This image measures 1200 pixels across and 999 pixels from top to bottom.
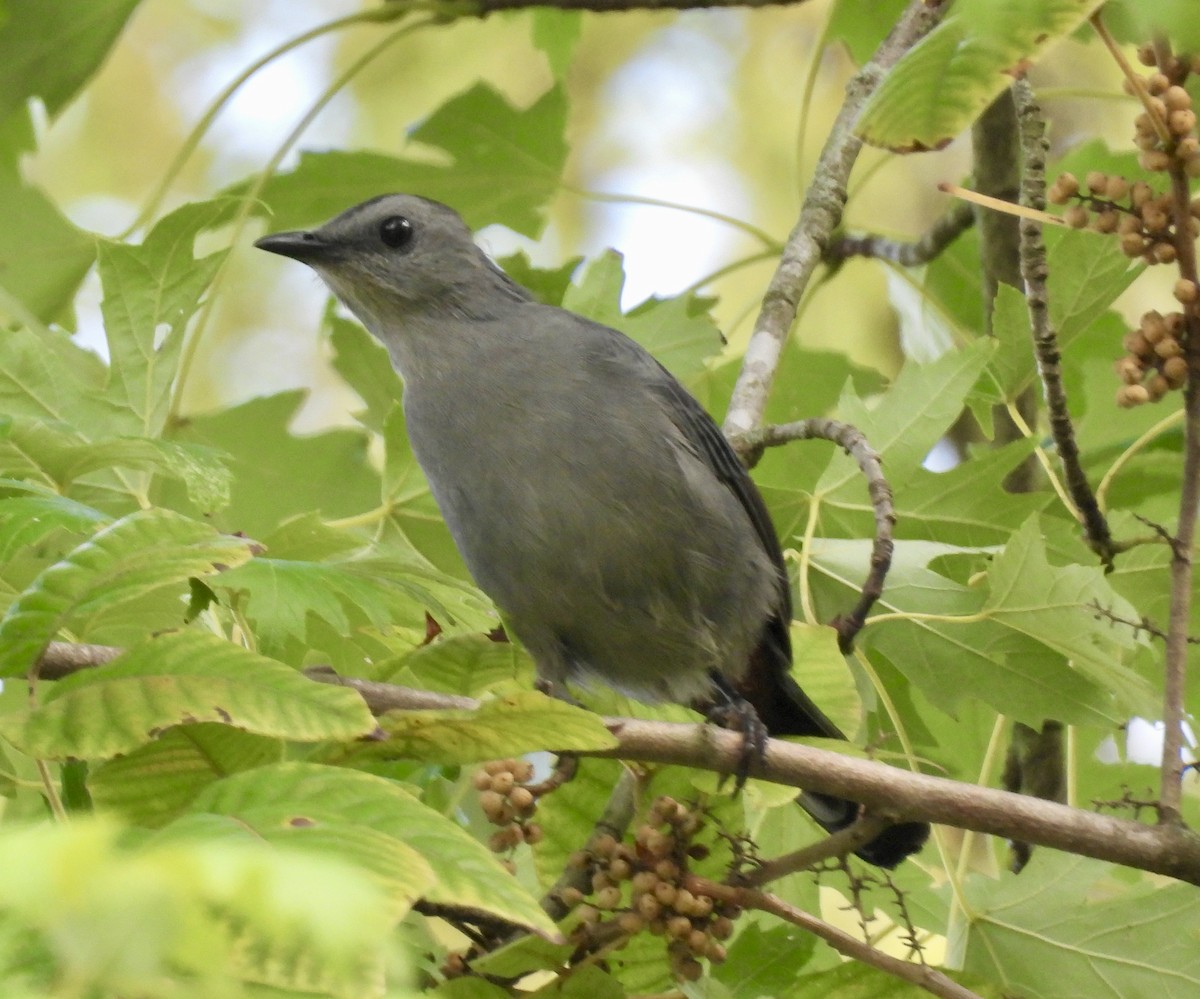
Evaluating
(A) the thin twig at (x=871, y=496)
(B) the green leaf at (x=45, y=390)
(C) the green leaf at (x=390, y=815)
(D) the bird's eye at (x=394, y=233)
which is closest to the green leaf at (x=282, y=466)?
(D) the bird's eye at (x=394, y=233)

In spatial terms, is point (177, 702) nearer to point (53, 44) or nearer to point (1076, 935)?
point (1076, 935)

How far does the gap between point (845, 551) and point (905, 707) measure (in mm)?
407

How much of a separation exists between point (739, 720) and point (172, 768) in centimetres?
107

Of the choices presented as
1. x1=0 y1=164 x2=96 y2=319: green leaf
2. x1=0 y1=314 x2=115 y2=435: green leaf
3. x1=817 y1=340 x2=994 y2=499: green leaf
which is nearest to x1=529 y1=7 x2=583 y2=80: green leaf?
x1=0 y1=164 x2=96 y2=319: green leaf

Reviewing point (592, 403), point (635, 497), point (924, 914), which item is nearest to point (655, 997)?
point (924, 914)

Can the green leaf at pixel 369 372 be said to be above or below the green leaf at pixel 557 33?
below

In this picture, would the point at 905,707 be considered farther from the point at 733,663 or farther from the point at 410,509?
the point at 410,509

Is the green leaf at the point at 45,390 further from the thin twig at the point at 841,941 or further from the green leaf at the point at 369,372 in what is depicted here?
the thin twig at the point at 841,941

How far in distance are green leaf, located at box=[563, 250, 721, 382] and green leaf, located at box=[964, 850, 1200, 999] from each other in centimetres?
146

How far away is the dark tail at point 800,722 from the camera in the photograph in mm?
2574

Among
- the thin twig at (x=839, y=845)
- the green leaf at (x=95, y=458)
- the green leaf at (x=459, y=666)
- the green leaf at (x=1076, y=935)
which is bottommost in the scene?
the green leaf at (x=1076, y=935)

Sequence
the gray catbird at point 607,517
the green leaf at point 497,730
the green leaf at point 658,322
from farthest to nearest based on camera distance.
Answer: the green leaf at point 658,322, the gray catbird at point 607,517, the green leaf at point 497,730

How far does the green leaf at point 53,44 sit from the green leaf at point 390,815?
2773mm

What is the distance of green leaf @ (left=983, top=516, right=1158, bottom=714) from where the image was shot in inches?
89.6
